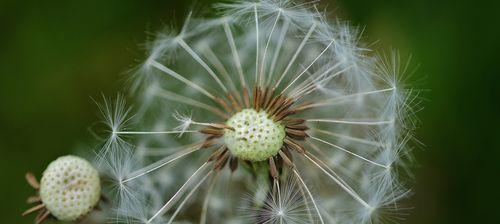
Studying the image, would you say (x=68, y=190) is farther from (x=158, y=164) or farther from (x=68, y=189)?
(x=158, y=164)

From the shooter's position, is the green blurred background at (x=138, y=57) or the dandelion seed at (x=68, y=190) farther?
the green blurred background at (x=138, y=57)

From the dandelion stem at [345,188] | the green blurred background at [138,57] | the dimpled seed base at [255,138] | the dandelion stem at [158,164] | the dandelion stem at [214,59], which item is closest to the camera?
the dimpled seed base at [255,138]

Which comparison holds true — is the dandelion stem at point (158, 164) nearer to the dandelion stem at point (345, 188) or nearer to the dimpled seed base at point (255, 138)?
the dimpled seed base at point (255, 138)

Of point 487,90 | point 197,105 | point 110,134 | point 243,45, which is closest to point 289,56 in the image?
point 243,45

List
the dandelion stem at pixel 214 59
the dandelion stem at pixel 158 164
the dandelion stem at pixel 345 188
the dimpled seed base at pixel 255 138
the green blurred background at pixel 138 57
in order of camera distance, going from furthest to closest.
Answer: the green blurred background at pixel 138 57
the dandelion stem at pixel 214 59
the dandelion stem at pixel 158 164
the dandelion stem at pixel 345 188
the dimpled seed base at pixel 255 138

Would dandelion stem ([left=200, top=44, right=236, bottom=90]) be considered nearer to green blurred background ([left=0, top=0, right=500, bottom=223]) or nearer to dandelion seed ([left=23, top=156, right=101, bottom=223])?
green blurred background ([left=0, top=0, right=500, bottom=223])

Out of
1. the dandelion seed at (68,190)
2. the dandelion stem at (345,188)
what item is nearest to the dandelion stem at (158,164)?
the dandelion seed at (68,190)

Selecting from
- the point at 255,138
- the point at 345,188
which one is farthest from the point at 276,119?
the point at 345,188
